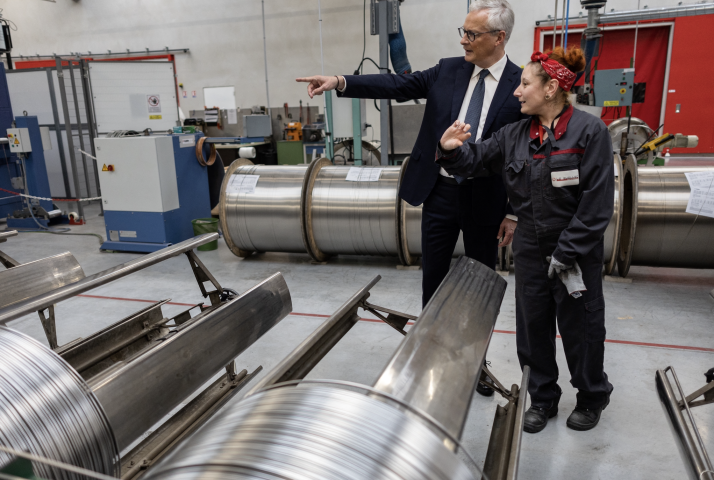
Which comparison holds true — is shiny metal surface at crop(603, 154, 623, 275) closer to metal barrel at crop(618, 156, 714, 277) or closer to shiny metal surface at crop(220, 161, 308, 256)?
metal barrel at crop(618, 156, 714, 277)

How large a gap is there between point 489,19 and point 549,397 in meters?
1.57

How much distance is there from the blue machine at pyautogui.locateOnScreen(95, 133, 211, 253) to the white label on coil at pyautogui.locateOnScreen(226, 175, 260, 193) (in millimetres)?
781

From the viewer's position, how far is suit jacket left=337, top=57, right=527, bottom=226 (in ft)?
7.03

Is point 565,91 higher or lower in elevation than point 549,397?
higher

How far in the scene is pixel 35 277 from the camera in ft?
8.18

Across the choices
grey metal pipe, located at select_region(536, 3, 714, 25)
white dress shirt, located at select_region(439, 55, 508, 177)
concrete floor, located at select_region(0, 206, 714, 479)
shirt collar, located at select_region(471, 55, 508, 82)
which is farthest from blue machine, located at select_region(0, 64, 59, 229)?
grey metal pipe, located at select_region(536, 3, 714, 25)

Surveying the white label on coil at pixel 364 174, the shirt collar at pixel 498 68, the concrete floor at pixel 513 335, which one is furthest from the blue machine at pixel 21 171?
the shirt collar at pixel 498 68

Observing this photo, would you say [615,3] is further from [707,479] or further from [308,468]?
[308,468]

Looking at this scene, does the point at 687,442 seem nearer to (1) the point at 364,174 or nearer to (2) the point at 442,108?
(2) the point at 442,108

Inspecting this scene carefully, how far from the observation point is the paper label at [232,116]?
27.3 feet

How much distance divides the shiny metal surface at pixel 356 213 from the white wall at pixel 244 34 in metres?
5.58

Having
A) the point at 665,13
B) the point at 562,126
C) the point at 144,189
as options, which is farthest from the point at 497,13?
the point at 665,13

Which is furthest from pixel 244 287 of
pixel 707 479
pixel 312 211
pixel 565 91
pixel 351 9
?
pixel 351 9

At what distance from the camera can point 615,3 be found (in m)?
8.29
